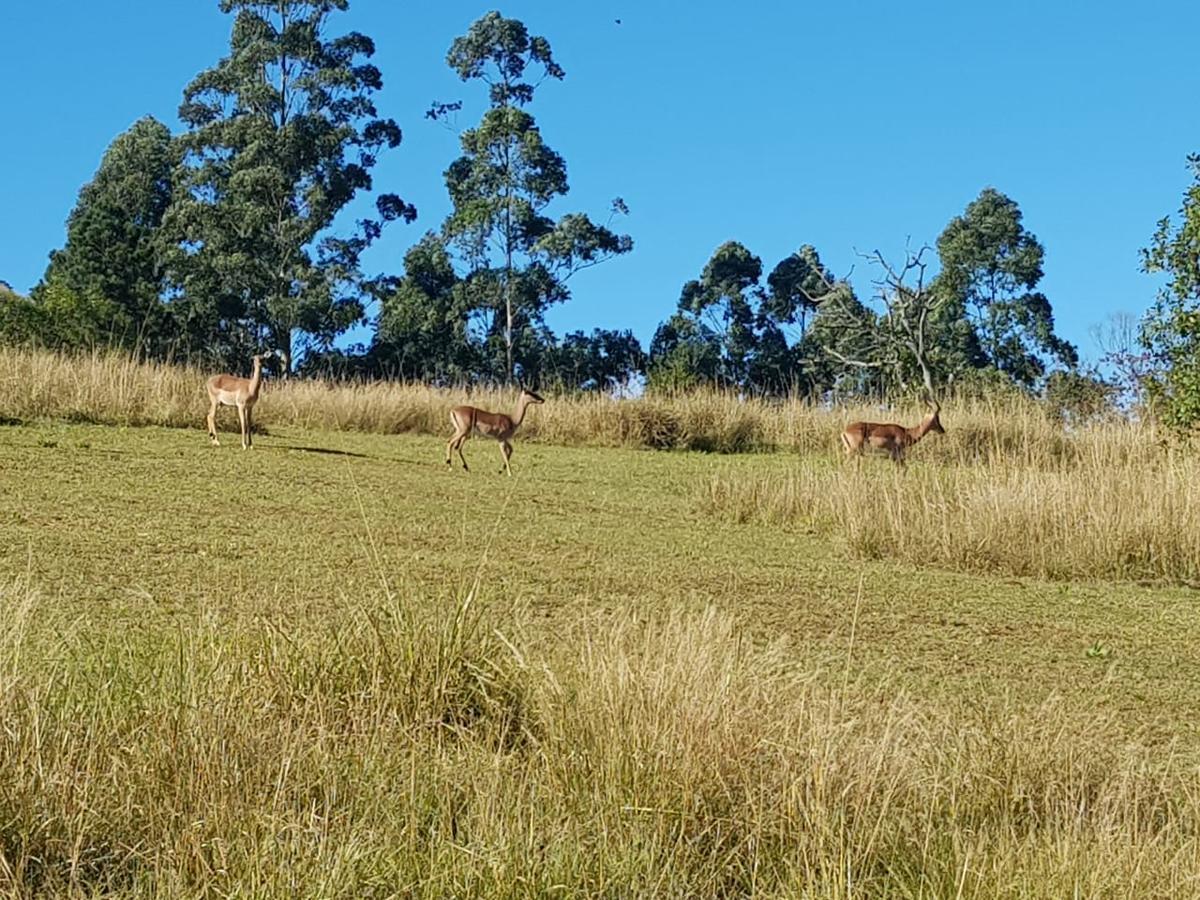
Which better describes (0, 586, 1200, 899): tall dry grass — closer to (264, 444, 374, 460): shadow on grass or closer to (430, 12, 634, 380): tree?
(264, 444, 374, 460): shadow on grass

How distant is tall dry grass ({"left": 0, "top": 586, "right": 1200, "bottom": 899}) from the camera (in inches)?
132

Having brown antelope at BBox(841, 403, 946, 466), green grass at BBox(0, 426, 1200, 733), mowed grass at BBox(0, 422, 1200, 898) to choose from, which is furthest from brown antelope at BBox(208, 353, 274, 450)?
mowed grass at BBox(0, 422, 1200, 898)

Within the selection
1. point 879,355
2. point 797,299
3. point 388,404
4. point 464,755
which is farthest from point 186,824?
point 797,299

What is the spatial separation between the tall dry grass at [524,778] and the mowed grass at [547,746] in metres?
0.01

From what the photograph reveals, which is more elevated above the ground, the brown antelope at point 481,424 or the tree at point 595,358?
the tree at point 595,358

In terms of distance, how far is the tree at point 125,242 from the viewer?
34.1 meters

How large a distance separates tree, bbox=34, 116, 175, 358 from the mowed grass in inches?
1100

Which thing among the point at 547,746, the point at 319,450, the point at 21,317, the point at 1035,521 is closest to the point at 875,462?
the point at 1035,521

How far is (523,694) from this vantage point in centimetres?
455

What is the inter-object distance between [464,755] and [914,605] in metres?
3.99

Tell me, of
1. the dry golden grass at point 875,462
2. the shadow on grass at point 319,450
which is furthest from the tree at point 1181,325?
the shadow on grass at point 319,450

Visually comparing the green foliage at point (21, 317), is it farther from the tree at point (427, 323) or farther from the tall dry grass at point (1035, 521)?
the tall dry grass at point (1035, 521)

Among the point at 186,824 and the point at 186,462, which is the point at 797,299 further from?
the point at 186,824

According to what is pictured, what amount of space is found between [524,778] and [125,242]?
34776mm
